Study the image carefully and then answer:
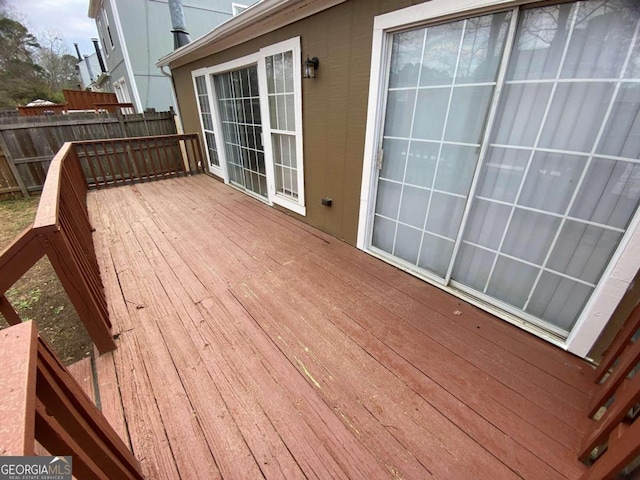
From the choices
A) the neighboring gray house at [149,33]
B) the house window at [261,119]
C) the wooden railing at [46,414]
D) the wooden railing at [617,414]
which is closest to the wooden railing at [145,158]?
the house window at [261,119]

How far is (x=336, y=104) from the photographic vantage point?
103 inches

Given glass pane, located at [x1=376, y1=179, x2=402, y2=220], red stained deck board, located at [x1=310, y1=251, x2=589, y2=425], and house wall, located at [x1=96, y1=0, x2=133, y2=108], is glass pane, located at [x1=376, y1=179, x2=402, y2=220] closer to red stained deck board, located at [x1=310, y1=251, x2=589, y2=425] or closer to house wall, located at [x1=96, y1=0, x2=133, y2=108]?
red stained deck board, located at [x1=310, y1=251, x2=589, y2=425]

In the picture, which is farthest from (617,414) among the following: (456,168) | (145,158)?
(145,158)

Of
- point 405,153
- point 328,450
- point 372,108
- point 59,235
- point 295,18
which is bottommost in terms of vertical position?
point 328,450

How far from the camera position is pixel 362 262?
8.85 ft

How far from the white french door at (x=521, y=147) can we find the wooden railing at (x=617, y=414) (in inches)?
13.3

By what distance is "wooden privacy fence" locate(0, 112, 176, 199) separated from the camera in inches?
196

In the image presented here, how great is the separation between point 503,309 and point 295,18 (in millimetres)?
3319

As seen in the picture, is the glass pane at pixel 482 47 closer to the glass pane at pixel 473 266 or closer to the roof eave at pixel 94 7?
the glass pane at pixel 473 266

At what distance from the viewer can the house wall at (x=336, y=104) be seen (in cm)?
226

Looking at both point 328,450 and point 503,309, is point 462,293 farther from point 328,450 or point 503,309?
point 328,450

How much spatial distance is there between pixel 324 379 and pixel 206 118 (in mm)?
5518

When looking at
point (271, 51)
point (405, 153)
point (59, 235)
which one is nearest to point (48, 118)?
point (271, 51)

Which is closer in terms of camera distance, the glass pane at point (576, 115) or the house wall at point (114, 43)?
the glass pane at point (576, 115)
